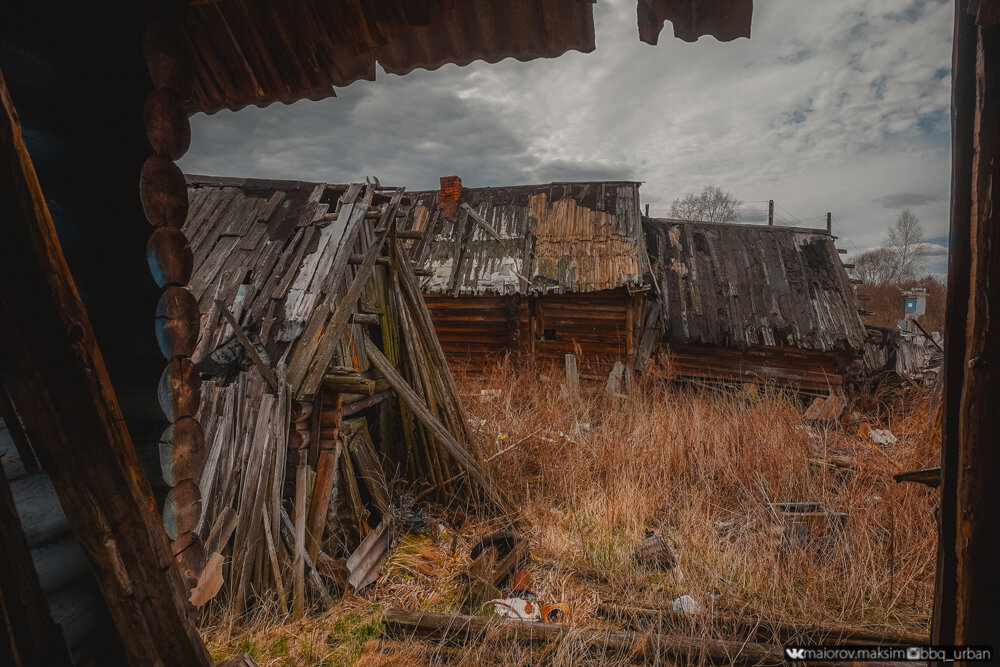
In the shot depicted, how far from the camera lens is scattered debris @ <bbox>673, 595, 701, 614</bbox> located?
3.72 meters

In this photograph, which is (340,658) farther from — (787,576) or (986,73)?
(986,73)

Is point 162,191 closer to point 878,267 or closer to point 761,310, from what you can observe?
point 761,310

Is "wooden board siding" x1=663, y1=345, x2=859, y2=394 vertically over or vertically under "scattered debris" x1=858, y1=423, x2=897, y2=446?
over

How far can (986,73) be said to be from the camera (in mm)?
1072

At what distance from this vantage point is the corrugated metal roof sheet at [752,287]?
36.3ft

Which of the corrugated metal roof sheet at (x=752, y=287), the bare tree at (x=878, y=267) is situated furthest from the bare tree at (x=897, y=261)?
the corrugated metal roof sheet at (x=752, y=287)

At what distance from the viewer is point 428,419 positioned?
516 cm

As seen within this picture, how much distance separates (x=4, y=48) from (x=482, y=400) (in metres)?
8.50

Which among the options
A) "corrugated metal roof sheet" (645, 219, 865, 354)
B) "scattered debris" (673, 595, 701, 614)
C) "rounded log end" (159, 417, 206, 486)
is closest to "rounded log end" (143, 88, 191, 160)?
"rounded log end" (159, 417, 206, 486)

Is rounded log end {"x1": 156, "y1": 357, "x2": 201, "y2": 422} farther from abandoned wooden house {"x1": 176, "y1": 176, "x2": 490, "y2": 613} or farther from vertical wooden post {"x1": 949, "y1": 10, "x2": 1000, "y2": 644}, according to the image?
vertical wooden post {"x1": 949, "y1": 10, "x2": 1000, "y2": 644}

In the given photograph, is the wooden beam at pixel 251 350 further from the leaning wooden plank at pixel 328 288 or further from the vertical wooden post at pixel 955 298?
the vertical wooden post at pixel 955 298

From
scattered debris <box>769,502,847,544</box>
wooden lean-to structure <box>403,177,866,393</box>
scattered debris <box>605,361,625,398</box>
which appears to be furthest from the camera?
scattered debris <box>605,361,625,398</box>

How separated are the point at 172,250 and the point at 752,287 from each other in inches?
487

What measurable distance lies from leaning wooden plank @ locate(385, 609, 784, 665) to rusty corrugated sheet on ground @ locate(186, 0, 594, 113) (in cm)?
337
